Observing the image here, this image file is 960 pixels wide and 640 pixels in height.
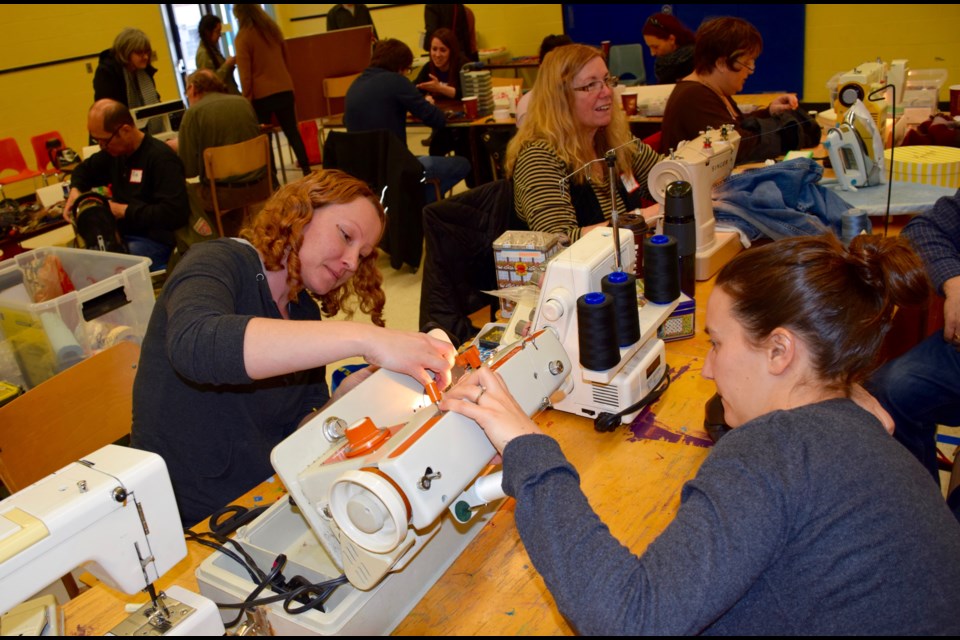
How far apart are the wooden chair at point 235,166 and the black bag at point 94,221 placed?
2.43 ft

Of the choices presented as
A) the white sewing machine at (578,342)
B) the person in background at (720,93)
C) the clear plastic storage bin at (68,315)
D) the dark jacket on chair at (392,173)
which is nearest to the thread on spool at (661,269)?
the white sewing machine at (578,342)

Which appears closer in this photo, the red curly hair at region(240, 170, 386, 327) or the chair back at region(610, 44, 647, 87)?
the red curly hair at region(240, 170, 386, 327)

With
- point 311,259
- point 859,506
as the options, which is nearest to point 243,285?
point 311,259

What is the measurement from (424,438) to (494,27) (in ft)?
25.9

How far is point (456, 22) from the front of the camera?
23.8 feet

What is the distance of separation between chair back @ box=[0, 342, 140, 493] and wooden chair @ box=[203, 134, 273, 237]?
2409mm

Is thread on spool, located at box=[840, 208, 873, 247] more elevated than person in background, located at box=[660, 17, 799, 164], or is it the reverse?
person in background, located at box=[660, 17, 799, 164]

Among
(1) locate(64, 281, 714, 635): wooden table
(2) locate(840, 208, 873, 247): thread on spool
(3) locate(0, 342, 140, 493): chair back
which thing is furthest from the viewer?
(2) locate(840, 208, 873, 247): thread on spool

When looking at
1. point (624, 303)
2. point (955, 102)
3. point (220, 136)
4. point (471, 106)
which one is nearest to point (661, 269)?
point (624, 303)

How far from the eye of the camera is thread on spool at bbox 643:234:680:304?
5.50 ft

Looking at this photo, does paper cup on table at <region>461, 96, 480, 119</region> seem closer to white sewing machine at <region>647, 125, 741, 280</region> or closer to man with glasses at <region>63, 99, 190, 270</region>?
man with glasses at <region>63, 99, 190, 270</region>

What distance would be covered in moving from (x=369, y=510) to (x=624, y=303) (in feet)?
2.41

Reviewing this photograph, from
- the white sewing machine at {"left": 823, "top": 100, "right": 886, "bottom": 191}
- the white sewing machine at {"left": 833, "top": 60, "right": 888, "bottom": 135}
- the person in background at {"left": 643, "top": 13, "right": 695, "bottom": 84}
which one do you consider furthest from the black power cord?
the person in background at {"left": 643, "top": 13, "right": 695, "bottom": 84}

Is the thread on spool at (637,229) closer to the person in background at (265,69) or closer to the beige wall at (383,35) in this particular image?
the beige wall at (383,35)
